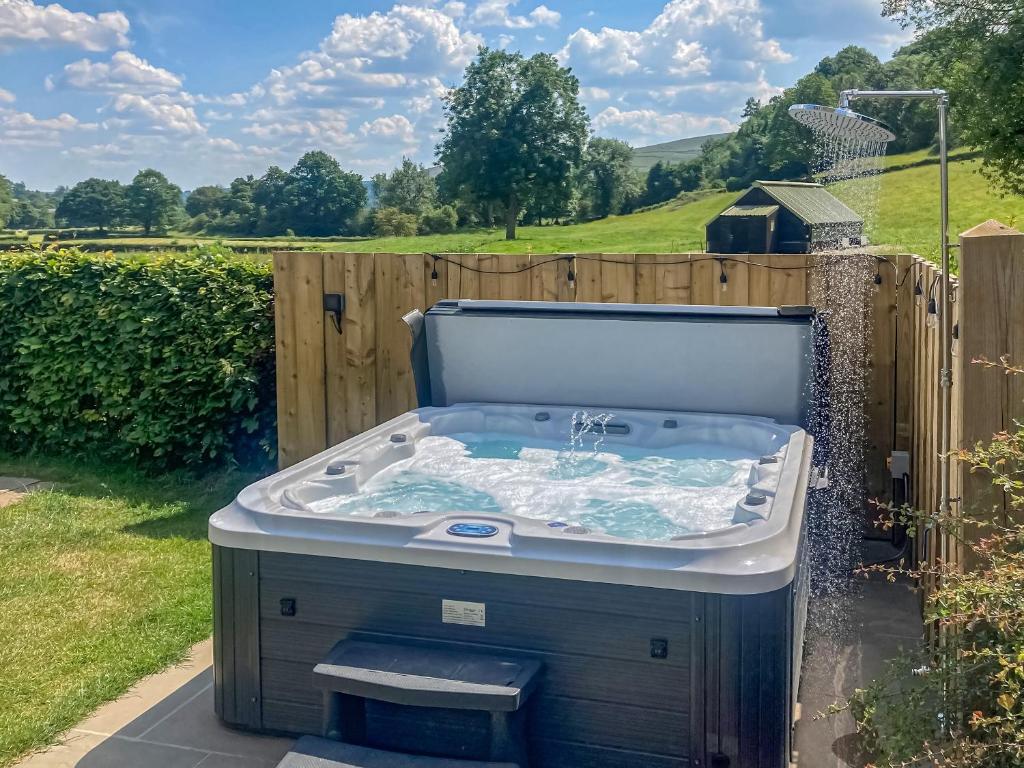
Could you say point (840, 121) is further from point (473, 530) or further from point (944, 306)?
point (473, 530)

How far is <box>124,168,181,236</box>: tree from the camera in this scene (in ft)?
83.8

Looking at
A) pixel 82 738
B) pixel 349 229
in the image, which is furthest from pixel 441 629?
pixel 349 229

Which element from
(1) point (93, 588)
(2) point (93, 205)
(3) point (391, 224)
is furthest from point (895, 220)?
(2) point (93, 205)

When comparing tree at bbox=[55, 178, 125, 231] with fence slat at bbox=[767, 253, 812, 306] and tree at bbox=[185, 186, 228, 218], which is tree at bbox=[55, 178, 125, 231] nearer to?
tree at bbox=[185, 186, 228, 218]

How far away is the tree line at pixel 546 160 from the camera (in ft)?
42.6

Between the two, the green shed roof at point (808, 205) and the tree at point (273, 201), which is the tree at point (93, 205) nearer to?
the tree at point (273, 201)

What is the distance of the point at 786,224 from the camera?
20.4 feet

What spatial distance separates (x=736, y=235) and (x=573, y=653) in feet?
15.2

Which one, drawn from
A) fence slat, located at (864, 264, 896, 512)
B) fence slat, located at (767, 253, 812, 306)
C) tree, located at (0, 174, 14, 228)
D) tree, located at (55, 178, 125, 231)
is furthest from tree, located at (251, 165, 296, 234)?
fence slat, located at (864, 264, 896, 512)

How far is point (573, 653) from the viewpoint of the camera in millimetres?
2402

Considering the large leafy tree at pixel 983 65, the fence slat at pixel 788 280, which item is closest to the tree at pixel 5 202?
the large leafy tree at pixel 983 65

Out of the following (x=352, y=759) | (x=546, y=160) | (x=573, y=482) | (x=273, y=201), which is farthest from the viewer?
(x=546, y=160)

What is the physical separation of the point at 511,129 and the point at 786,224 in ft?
97.0

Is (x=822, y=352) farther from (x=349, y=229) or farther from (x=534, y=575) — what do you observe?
(x=349, y=229)
